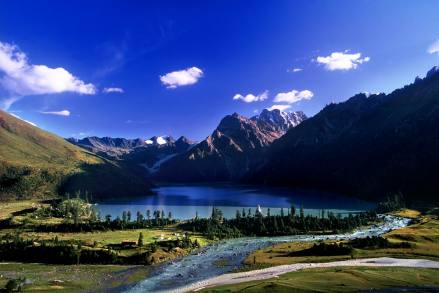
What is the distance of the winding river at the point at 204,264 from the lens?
11122 cm

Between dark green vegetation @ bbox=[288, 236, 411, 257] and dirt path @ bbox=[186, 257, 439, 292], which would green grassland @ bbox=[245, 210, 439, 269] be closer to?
dark green vegetation @ bbox=[288, 236, 411, 257]

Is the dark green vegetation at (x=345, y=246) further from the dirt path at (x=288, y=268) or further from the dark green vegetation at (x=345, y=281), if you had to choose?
the dark green vegetation at (x=345, y=281)

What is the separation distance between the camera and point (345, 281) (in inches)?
3797

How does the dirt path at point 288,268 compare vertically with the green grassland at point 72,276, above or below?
above

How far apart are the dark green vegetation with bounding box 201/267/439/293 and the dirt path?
5.92 metres

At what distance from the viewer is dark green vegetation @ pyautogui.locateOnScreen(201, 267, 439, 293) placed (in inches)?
3647

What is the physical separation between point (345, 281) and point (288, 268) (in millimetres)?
28508

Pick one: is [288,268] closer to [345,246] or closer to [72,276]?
[345,246]

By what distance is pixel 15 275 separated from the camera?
4845 inches

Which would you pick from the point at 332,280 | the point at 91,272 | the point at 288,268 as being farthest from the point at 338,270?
the point at 91,272

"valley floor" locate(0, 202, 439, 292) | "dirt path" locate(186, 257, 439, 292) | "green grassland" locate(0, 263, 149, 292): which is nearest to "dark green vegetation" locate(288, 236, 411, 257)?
"valley floor" locate(0, 202, 439, 292)

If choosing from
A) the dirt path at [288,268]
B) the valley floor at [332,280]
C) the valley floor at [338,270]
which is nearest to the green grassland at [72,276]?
the dirt path at [288,268]

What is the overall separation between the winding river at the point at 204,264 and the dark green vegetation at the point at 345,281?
17.3 metres

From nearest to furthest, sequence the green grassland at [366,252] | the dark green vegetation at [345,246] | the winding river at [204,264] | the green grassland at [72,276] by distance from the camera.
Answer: the green grassland at [72,276]
the winding river at [204,264]
the green grassland at [366,252]
the dark green vegetation at [345,246]
